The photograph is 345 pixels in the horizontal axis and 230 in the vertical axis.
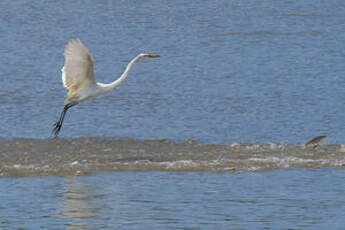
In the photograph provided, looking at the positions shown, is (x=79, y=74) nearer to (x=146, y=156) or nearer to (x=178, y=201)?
(x=146, y=156)

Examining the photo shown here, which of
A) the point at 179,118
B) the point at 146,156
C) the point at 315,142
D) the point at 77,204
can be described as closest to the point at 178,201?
the point at 77,204

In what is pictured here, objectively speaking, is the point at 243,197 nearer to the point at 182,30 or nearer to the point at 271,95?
the point at 271,95

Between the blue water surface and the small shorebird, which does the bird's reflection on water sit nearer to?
the blue water surface

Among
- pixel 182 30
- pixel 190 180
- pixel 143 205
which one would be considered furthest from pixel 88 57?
pixel 182 30

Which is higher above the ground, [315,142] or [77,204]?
[77,204]

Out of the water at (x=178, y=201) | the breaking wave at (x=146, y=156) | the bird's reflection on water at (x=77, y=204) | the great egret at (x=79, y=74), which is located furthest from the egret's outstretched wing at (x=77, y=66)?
the bird's reflection on water at (x=77, y=204)

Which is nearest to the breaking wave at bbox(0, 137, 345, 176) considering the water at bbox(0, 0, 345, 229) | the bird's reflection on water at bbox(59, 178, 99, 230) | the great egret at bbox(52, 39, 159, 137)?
the water at bbox(0, 0, 345, 229)

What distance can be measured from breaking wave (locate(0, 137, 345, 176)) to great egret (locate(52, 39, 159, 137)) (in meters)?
0.54

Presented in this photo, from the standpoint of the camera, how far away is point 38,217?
8828 mm

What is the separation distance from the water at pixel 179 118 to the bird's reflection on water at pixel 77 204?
0.02 meters

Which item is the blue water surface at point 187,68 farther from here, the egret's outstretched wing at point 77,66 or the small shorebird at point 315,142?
the egret's outstretched wing at point 77,66

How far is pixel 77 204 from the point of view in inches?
365

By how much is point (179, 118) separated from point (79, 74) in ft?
6.86

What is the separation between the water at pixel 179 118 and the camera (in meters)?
9.26
